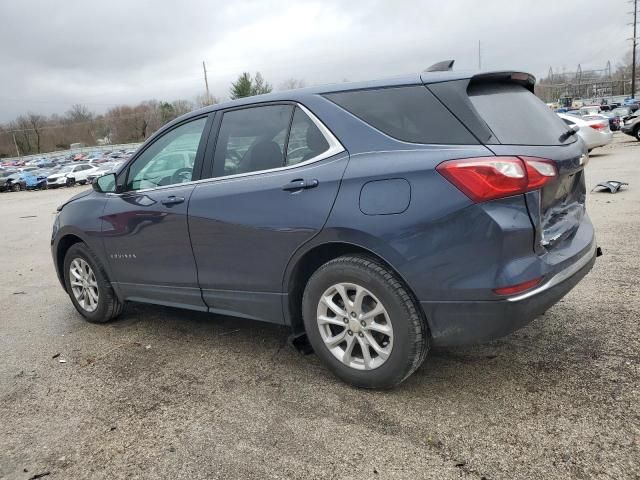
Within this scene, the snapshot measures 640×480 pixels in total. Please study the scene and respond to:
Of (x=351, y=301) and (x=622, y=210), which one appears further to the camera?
(x=622, y=210)

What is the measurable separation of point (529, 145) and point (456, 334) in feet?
3.51

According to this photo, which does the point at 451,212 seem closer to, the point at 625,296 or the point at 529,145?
the point at 529,145

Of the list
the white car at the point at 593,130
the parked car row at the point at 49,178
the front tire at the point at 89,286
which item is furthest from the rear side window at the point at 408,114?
the parked car row at the point at 49,178

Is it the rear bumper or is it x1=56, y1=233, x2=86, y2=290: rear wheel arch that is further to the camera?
x1=56, y1=233, x2=86, y2=290: rear wheel arch

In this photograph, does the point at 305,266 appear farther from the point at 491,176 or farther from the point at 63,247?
the point at 63,247

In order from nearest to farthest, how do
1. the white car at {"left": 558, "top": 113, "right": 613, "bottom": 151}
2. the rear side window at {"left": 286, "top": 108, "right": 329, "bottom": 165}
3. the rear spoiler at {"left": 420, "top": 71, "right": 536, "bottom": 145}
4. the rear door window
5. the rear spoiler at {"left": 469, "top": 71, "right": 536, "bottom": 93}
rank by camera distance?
the rear spoiler at {"left": 420, "top": 71, "right": 536, "bottom": 145}, the rear spoiler at {"left": 469, "top": 71, "right": 536, "bottom": 93}, the rear side window at {"left": 286, "top": 108, "right": 329, "bottom": 165}, the rear door window, the white car at {"left": 558, "top": 113, "right": 613, "bottom": 151}

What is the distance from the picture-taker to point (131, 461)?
272 centimetres

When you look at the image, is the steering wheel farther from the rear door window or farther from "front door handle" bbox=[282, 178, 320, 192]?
"front door handle" bbox=[282, 178, 320, 192]

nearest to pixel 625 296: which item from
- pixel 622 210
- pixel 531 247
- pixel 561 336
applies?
pixel 561 336

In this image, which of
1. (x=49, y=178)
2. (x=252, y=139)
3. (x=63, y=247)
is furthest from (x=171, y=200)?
(x=49, y=178)

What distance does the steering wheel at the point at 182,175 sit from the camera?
3.92 metres

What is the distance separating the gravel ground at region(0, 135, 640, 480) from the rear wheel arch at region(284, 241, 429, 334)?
42cm

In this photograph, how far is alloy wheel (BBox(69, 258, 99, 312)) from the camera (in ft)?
15.8

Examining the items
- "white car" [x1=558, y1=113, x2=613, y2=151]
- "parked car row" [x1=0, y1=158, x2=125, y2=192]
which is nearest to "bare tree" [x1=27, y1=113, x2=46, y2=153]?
"parked car row" [x1=0, y1=158, x2=125, y2=192]
